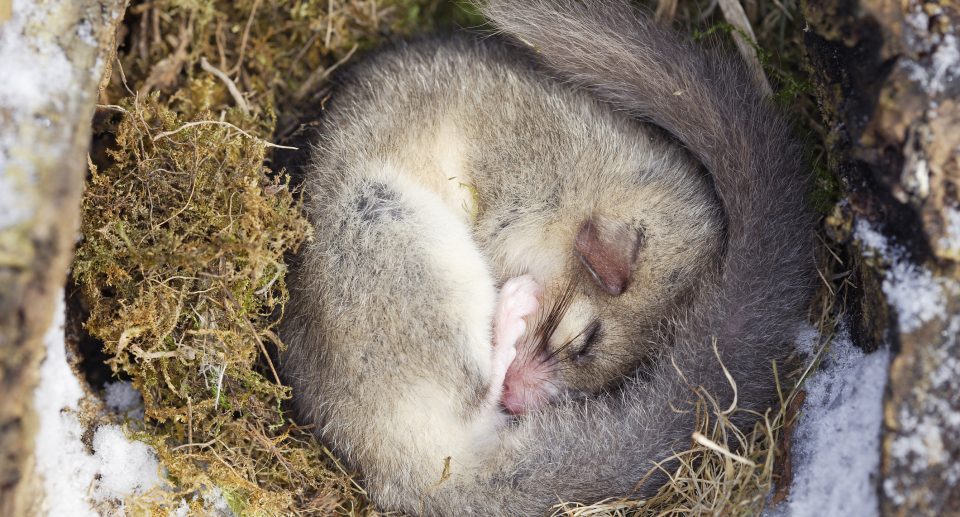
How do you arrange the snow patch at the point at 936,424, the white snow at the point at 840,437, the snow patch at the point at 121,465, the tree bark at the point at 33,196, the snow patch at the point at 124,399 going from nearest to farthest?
the tree bark at the point at 33,196 → the snow patch at the point at 936,424 → the white snow at the point at 840,437 → the snow patch at the point at 121,465 → the snow patch at the point at 124,399

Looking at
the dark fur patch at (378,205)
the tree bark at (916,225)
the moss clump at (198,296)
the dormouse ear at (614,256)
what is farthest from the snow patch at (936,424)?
the moss clump at (198,296)

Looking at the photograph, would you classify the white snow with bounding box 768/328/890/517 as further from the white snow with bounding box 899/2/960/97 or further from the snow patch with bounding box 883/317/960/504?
the white snow with bounding box 899/2/960/97

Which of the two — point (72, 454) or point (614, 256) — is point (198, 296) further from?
point (614, 256)

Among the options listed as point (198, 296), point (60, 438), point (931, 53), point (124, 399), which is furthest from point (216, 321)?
point (931, 53)

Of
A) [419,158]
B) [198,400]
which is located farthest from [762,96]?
[198,400]

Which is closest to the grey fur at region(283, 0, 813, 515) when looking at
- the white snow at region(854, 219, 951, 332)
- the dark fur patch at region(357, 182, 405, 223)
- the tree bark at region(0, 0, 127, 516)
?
the dark fur patch at region(357, 182, 405, 223)

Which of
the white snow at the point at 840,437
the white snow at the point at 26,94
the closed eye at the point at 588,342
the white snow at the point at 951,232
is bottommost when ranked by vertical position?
the closed eye at the point at 588,342

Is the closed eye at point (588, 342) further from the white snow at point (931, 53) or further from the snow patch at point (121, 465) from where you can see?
the snow patch at point (121, 465)

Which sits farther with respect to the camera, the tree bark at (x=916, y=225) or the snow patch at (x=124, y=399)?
the snow patch at (x=124, y=399)
